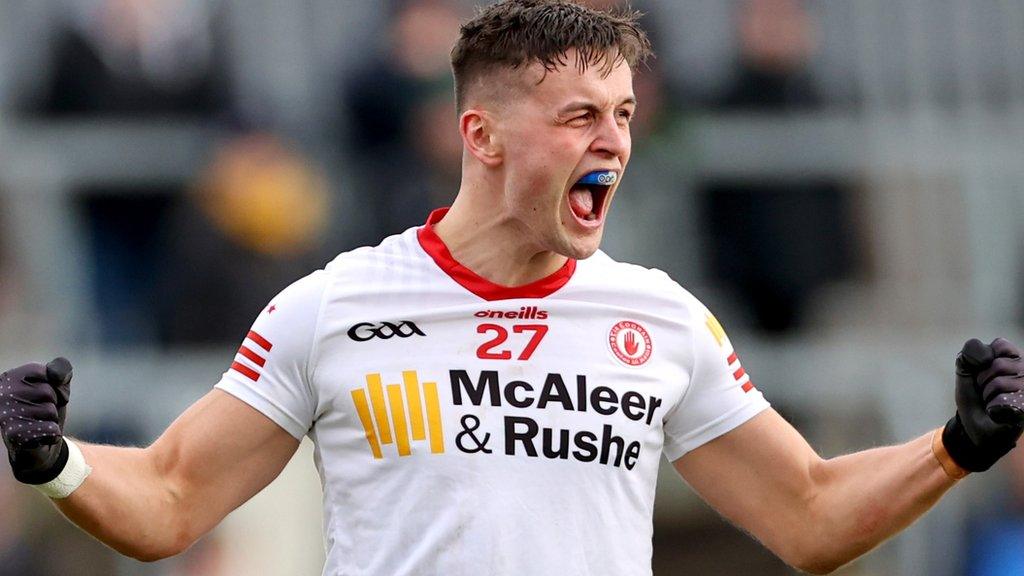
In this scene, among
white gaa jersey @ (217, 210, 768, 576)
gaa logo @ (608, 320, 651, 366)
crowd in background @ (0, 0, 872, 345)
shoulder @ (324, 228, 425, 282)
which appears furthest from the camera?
crowd in background @ (0, 0, 872, 345)

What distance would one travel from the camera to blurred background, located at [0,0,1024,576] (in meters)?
10.7

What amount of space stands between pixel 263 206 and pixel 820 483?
5.77 m

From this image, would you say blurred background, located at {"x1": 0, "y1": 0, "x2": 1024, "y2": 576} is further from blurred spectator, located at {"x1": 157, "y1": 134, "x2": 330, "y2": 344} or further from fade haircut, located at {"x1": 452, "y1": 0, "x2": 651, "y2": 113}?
fade haircut, located at {"x1": 452, "y1": 0, "x2": 651, "y2": 113}

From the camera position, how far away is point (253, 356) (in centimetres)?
583

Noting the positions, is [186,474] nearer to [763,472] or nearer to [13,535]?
[763,472]

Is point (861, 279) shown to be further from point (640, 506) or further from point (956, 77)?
point (640, 506)

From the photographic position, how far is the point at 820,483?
602 cm

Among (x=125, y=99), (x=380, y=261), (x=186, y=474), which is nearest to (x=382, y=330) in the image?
(x=380, y=261)

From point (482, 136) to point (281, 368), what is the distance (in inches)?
38.1

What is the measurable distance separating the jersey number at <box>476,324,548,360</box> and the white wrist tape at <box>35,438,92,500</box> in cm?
121

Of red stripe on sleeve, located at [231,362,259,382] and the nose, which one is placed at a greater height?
the nose

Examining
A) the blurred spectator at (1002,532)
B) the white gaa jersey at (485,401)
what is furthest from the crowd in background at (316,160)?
the white gaa jersey at (485,401)

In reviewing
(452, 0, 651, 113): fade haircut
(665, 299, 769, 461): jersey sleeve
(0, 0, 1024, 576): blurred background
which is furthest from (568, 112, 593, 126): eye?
(0, 0, 1024, 576): blurred background

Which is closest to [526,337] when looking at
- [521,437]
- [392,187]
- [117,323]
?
[521,437]
